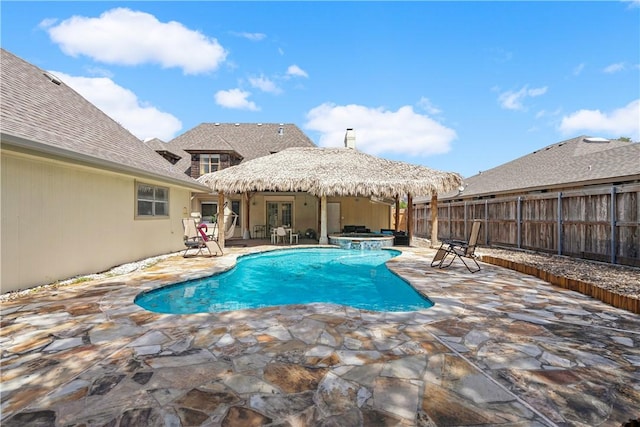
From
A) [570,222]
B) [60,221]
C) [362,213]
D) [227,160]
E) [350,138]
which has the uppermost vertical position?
[350,138]

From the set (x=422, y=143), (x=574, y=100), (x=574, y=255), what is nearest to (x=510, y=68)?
(x=574, y=100)

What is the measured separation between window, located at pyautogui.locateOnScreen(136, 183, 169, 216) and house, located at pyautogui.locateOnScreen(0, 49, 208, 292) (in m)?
0.03

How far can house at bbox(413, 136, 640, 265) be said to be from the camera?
8.15 metres

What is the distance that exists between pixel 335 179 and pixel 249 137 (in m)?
11.6

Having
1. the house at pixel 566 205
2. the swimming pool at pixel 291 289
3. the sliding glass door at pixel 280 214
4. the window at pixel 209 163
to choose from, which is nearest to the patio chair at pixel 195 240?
the swimming pool at pixel 291 289

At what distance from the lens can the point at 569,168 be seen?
12.2m

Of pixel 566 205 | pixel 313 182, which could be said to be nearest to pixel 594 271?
pixel 566 205

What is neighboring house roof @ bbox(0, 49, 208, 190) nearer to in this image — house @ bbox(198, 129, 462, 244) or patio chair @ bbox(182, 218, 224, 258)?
patio chair @ bbox(182, 218, 224, 258)

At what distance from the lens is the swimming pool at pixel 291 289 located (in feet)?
18.3

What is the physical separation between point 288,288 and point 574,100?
18456mm

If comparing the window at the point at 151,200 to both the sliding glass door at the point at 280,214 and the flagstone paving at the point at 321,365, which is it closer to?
the flagstone paving at the point at 321,365

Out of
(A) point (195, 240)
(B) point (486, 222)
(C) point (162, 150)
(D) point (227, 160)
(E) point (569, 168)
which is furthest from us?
(D) point (227, 160)

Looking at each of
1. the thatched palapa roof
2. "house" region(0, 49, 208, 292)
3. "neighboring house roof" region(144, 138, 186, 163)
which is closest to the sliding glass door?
the thatched palapa roof

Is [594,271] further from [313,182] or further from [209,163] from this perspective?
[209,163]
